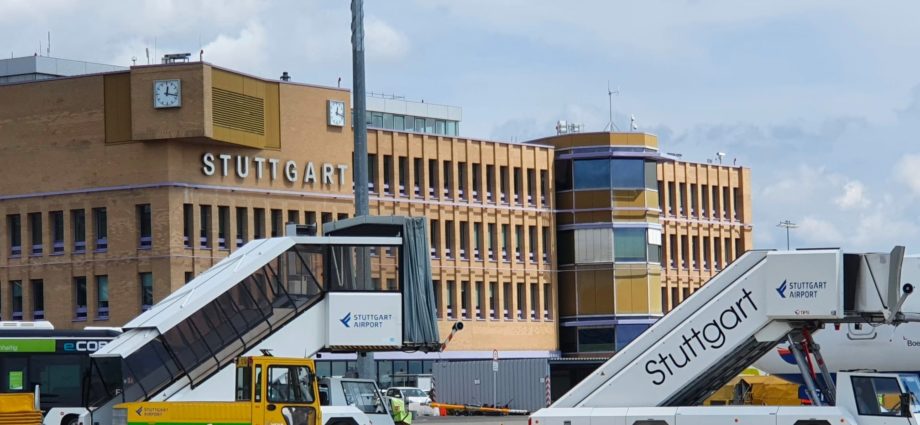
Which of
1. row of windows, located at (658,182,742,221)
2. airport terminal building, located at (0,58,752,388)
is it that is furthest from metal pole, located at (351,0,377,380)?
row of windows, located at (658,182,742,221)

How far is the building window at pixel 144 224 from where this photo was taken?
230 feet

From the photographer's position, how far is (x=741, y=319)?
25.9 m

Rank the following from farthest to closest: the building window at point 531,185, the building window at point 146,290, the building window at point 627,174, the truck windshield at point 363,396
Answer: the building window at point 531,185 → the building window at point 627,174 → the building window at point 146,290 → the truck windshield at point 363,396

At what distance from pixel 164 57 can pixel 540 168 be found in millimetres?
22721

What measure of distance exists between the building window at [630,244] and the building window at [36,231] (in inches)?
1120

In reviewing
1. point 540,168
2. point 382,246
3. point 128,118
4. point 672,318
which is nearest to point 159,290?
point 128,118

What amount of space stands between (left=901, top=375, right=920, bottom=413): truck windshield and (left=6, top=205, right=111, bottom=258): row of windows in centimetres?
4884

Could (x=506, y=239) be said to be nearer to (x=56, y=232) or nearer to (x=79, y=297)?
(x=79, y=297)

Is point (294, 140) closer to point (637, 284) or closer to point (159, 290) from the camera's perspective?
point (159, 290)

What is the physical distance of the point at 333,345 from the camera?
34.2 metres

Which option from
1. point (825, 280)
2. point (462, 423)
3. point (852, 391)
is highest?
point (825, 280)

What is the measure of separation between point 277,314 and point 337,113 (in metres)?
42.6

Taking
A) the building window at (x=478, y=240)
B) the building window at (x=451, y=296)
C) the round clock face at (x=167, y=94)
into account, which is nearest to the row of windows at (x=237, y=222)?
the round clock face at (x=167, y=94)

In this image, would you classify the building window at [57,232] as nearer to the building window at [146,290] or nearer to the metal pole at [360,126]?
the building window at [146,290]
